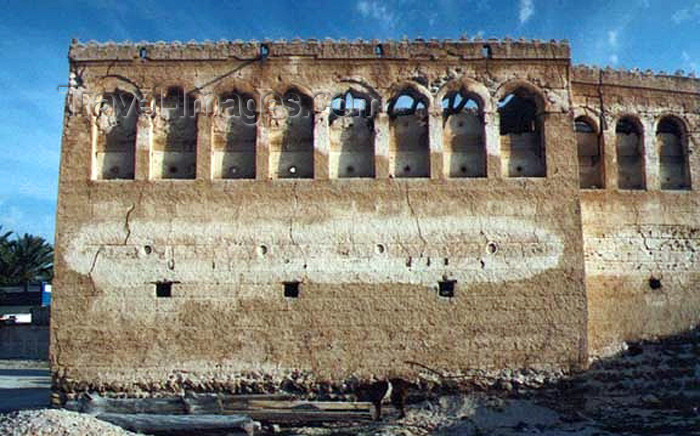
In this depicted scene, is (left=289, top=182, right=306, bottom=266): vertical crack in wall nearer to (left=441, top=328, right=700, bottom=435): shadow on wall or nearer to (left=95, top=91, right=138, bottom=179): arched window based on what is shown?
(left=95, top=91, right=138, bottom=179): arched window

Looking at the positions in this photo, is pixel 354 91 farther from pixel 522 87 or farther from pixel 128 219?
pixel 128 219

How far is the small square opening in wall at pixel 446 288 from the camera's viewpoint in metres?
12.6

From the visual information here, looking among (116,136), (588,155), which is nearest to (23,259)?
(116,136)

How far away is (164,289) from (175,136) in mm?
3160

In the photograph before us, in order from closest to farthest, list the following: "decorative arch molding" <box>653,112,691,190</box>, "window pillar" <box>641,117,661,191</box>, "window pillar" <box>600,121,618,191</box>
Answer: "window pillar" <box>600,121,618,191</box> < "window pillar" <box>641,117,661,191</box> < "decorative arch molding" <box>653,112,691,190</box>

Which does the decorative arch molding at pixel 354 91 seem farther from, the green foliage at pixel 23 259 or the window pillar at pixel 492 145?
the green foliage at pixel 23 259

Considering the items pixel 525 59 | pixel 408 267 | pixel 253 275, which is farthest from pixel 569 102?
pixel 253 275

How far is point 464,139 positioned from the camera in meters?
13.5

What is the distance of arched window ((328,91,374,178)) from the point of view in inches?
523

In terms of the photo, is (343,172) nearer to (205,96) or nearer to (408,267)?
(408,267)

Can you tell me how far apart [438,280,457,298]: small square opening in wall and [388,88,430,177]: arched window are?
2.18 meters

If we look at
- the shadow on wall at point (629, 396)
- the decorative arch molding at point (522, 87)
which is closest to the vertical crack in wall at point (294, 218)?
the shadow on wall at point (629, 396)

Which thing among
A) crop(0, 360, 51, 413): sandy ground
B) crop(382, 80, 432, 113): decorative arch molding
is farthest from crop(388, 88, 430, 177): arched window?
crop(0, 360, 51, 413): sandy ground

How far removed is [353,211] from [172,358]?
4.40 metres
